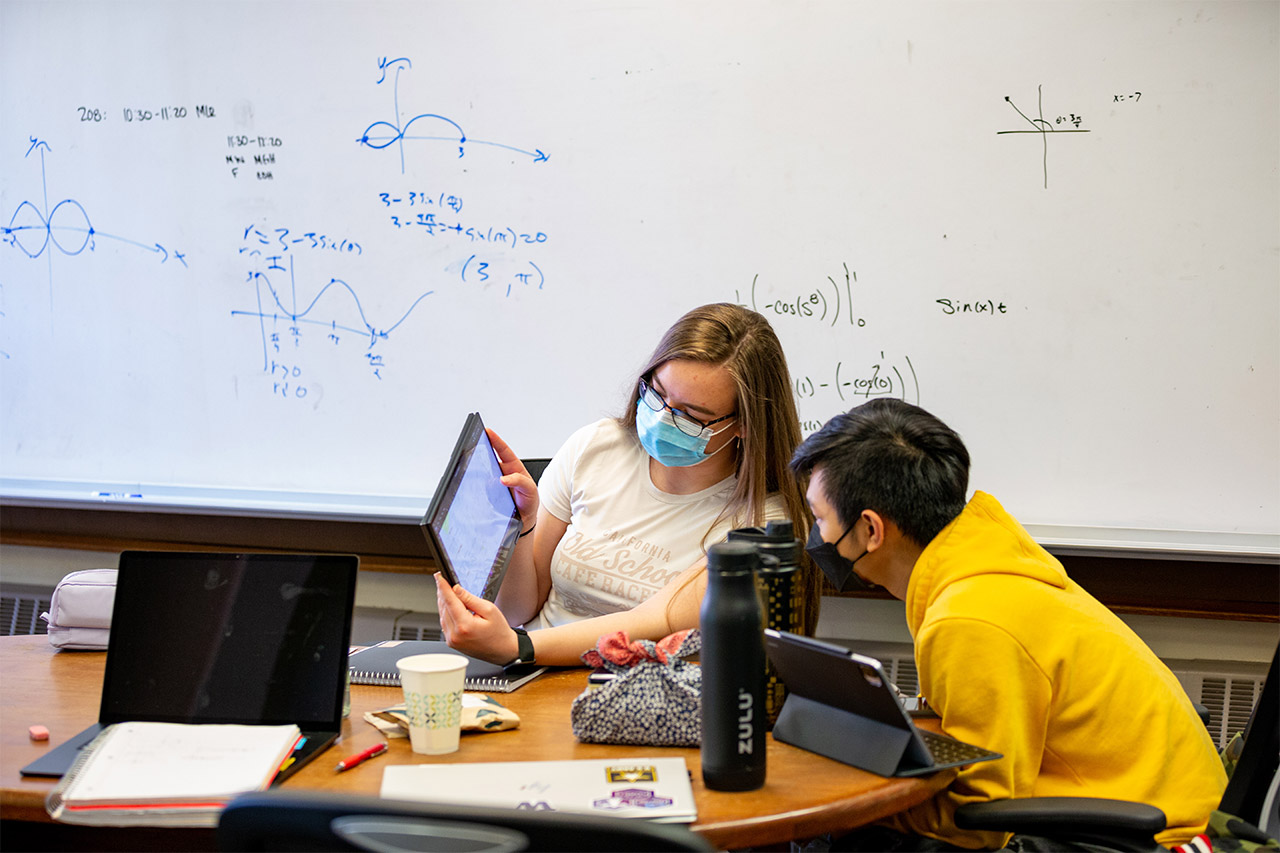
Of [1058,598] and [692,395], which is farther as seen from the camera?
[692,395]

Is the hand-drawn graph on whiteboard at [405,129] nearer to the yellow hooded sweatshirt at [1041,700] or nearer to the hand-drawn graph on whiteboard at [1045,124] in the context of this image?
the hand-drawn graph on whiteboard at [1045,124]

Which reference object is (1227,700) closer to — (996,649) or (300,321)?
(996,649)

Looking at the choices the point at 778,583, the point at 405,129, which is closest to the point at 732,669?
the point at 778,583

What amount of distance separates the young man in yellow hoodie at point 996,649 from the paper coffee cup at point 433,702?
0.57m

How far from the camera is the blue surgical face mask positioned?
1.77 metres

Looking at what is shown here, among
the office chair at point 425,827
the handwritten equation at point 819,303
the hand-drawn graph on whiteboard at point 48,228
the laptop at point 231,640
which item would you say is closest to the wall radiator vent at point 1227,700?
the handwritten equation at point 819,303

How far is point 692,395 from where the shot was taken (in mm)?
1750

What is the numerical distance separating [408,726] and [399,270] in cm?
159

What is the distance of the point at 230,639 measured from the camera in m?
1.21

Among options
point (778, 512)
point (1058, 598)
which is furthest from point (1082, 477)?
point (1058, 598)

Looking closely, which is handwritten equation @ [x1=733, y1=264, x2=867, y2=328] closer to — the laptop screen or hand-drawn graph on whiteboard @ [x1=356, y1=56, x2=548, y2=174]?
hand-drawn graph on whiteboard @ [x1=356, y1=56, x2=548, y2=174]

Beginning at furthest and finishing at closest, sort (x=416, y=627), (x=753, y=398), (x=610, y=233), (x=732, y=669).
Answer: (x=416, y=627), (x=610, y=233), (x=753, y=398), (x=732, y=669)

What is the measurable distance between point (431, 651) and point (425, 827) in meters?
0.99

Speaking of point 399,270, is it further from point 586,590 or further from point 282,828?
point 282,828
